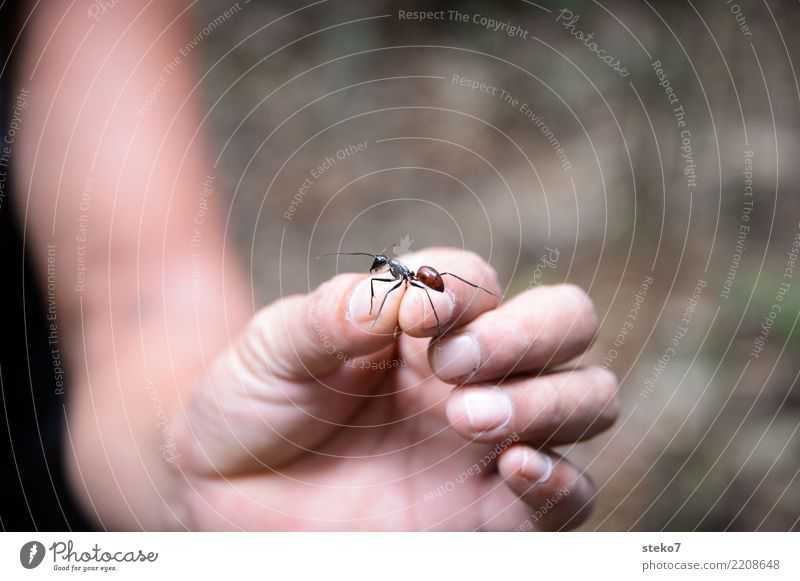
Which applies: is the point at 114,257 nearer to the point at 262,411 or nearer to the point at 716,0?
the point at 262,411

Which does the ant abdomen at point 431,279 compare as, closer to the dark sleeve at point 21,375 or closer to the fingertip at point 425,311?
the fingertip at point 425,311

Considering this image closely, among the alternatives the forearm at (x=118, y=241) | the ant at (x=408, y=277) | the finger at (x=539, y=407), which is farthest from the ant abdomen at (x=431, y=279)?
the forearm at (x=118, y=241)

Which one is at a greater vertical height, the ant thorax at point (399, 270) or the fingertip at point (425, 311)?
the ant thorax at point (399, 270)

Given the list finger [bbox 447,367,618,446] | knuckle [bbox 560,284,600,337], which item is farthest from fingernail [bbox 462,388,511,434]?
knuckle [bbox 560,284,600,337]

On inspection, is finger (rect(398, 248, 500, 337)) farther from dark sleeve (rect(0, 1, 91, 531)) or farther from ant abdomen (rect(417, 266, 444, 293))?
dark sleeve (rect(0, 1, 91, 531))

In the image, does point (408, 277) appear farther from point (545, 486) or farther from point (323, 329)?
point (545, 486)
